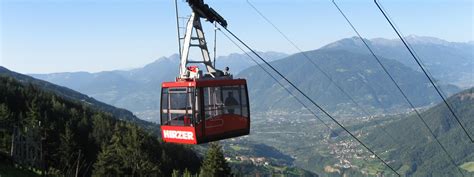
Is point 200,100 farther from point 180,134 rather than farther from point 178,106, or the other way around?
point 180,134

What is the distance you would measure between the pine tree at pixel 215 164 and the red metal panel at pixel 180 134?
44.9m

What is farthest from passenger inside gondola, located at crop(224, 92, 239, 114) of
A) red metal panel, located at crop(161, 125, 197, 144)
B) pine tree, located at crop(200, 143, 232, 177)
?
pine tree, located at crop(200, 143, 232, 177)

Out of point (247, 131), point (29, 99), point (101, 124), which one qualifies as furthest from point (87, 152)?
point (247, 131)

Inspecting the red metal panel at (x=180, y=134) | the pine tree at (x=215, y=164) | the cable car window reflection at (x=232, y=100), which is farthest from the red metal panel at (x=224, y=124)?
the pine tree at (x=215, y=164)

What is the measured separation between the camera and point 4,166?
20.0 metres

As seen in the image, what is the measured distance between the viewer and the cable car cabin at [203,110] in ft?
71.1

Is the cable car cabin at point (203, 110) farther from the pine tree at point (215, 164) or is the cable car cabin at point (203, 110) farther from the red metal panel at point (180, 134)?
the pine tree at point (215, 164)

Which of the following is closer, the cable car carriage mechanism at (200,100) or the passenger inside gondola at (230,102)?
the cable car carriage mechanism at (200,100)

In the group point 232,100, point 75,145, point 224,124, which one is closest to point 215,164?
point 75,145

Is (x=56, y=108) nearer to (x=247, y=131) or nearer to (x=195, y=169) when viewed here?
(x=195, y=169)

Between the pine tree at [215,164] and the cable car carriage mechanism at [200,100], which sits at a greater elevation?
the cable car carriage mechanism at [200,100]

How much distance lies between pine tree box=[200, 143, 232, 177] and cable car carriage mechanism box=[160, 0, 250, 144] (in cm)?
4497

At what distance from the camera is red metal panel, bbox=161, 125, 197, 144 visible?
851 inches

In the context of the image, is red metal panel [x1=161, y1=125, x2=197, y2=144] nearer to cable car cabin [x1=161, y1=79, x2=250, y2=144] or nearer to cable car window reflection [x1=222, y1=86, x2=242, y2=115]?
cable car cabin [x1=161, y1=79, x2=250, y2=144]
